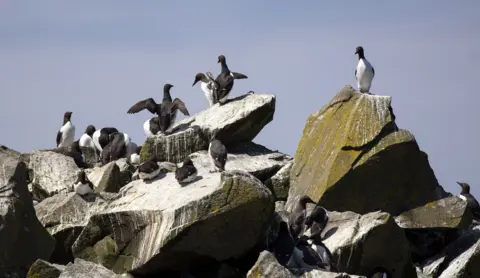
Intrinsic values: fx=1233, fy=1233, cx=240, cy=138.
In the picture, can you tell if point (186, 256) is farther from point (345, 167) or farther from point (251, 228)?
point (345, 167)

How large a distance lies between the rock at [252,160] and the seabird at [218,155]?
59 centimetres

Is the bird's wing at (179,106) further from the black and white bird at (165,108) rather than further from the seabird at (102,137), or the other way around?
the seabird at (102,137)

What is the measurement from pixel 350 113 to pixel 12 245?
23.0 ft

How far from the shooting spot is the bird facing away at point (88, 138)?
89.5 ft

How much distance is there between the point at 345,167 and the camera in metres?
20.4

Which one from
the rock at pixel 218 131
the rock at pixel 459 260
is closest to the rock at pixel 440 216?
the rock at pixel 459 260

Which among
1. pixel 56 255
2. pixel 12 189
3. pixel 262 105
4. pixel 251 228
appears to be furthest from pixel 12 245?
pixel 262 105

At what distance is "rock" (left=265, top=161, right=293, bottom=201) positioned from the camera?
21.5 meters

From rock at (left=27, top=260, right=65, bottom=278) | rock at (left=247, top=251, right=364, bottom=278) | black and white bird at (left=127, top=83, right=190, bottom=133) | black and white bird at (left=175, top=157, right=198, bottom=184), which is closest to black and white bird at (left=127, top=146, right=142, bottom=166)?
black and white bird at (left=127, top=83, right=190, bottom=133)

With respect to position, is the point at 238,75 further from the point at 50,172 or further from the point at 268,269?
the point at 268,269

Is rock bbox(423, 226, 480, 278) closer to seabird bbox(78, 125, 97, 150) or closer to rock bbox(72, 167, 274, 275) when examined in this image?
rock bbox(72, 167, 274, 275)

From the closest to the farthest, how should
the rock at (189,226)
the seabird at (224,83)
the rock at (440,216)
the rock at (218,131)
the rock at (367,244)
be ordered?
the rock at (189,226) → the rock at (367,244) → the rock at (440,216) → the rock at (218,131) → the seabird at (224,83)

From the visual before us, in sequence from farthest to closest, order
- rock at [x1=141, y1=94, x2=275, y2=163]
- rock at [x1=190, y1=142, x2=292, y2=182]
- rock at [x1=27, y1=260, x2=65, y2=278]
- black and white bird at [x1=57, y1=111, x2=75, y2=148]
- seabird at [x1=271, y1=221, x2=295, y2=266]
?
black and white bird at [x1=57, y1=111, x2=75, y2=148] → rock at [x1=141, y1=94, x2=275, y2=163] → rock at [x1=190, y1=142, x2=292, y2=182] → seabird at [x1=271, y1=221, x2=295, y2=266] → rock at [x1=27, y1=260, x2=65, y2=278]

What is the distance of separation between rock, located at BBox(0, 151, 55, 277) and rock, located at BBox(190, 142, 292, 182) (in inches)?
157
